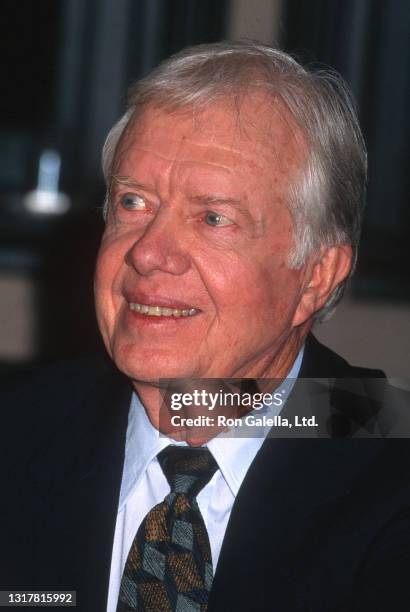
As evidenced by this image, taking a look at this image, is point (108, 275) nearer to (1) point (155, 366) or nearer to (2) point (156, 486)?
(1) point (155, 366)

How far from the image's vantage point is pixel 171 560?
59.6 inches

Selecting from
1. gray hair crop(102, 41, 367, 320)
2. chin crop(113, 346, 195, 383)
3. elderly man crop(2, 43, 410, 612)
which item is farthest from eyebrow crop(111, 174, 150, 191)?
chin crop(113, 346, 195, 383)

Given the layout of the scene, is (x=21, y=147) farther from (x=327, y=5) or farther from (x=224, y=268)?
(x=224, y=268)

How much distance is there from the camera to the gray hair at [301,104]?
1.65 metres

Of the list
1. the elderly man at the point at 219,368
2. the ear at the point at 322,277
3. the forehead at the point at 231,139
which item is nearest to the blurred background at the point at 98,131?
the ear at the point at 322,277

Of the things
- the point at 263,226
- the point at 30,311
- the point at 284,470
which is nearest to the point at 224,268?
the point at 263,226

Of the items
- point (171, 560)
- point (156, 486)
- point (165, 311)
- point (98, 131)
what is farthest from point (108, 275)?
point (98, 131)

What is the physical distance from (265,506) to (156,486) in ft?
0.61

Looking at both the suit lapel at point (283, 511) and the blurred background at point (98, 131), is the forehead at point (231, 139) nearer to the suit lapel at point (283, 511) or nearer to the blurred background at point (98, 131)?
the suit lapel at point (283, 511)

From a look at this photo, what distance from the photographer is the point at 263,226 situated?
1640 mm

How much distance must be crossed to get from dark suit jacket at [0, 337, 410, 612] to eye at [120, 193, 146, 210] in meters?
0.36

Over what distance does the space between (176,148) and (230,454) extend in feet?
1.64

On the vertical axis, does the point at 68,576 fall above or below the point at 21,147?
below

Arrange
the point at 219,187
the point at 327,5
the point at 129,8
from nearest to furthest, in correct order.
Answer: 1. the point at 219,187
2. the point at 327,5
3. the point at 129,8
